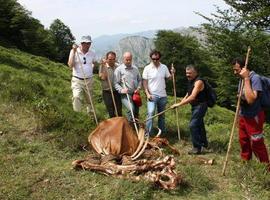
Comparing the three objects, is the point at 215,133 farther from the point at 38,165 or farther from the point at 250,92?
the point at 38,165

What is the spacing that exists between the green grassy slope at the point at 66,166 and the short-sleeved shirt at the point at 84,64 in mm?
947

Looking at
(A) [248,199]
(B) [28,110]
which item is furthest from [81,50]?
(A) [248,199]

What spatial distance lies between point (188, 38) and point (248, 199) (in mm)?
52528

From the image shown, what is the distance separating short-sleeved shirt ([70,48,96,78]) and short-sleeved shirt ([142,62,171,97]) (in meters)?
1.31

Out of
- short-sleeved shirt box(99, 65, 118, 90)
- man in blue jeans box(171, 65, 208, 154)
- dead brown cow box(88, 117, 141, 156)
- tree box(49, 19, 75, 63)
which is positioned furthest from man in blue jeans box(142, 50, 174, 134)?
tree box(49, 19, 75, 63)

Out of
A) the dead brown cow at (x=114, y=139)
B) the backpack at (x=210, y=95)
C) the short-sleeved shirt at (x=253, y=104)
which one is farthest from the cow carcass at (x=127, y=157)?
the short-sleeved shirt at (x=253, y=104)

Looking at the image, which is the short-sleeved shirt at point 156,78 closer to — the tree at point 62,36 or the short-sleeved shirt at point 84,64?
the short-sleeved shirt at point 84,64

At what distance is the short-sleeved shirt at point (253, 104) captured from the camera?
8.13 m

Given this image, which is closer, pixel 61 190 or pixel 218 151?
pixel 61 190

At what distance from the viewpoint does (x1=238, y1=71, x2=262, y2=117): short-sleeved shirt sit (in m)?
8.13

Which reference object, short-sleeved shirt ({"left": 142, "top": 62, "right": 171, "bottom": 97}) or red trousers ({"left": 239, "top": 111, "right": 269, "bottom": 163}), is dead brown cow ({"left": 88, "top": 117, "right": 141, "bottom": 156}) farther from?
red trousers ({"left": 239, "top": 111, "right": 269, "bottom": 163})

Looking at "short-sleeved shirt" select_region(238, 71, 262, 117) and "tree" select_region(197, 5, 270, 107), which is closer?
"short-sleeved shirt" select_region(238, 71, 262, 117)

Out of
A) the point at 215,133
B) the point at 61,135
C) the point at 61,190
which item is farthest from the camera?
the point at 215,133

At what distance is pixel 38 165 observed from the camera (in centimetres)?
839
